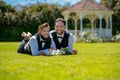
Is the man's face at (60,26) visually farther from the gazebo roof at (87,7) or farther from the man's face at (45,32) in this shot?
the gazebo roof at (87,7)

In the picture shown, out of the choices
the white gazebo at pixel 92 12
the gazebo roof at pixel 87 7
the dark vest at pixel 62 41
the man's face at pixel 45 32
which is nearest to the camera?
the man's face at pixel 45 32

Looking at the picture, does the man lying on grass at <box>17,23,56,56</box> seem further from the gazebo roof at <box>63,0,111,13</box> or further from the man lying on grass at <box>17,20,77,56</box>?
the gazebo roof at <box>63,0,111,13</box>

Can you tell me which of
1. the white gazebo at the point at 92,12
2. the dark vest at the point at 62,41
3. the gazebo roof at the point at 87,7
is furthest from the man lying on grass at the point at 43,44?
the gazebo roof at the point at 87,7

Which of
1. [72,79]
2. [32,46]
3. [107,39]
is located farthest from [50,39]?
[107,39]

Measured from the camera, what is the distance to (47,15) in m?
49.2

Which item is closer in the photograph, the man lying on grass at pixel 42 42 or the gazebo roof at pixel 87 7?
the man lying on grass at pixel 42 42

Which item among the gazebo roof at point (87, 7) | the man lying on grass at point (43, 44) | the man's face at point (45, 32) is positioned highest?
the gazebo roof at point (87, 7)

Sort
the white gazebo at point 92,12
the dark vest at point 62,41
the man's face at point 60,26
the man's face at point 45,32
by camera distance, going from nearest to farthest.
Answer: the man's face at point 45,32 → the man's face at point 60,26 → the dark vest at point 62,41 → the white gazebo at point 92,12

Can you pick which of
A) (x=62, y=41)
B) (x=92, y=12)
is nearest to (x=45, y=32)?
(x=62, y=41)

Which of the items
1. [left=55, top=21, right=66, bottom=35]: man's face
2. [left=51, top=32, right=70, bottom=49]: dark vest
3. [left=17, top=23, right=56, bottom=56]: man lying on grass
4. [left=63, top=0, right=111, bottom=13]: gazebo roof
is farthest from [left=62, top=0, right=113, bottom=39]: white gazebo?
[left=17, top=23, right=56, bottom=56]: man lying on grass

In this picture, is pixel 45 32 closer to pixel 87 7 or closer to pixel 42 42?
pixel 42 42

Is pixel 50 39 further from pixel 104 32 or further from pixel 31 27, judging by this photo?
pixel 31 27

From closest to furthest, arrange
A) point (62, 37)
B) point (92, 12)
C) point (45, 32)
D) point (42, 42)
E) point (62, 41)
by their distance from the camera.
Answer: point (45, 32)
point (42, 42)
point (62, 37)
point (62, 41)
point (92, 12)

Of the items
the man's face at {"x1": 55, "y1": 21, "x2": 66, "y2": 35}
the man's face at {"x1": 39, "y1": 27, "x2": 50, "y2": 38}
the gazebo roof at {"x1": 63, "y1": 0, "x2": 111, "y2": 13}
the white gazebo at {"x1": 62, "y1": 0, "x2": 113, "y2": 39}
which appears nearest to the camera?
the man's face at {"x1": 39, "y1": 27, "x2": 50, "y2": 38}
